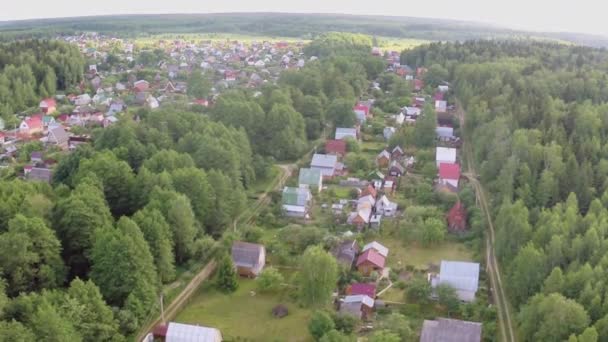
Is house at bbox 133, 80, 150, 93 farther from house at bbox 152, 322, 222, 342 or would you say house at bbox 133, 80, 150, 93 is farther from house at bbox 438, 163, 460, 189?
house at bbox 152, 322, 222, 342

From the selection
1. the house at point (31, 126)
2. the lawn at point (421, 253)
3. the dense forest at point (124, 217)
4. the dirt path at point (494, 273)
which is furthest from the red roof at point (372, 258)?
the house at point (31, 126)

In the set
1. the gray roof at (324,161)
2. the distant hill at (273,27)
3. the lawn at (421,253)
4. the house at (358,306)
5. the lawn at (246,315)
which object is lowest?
the lawn at (246,315)

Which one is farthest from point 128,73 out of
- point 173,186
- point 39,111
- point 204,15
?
point 204,15

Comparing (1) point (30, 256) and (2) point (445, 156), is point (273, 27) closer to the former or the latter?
(2) point (445, 156)

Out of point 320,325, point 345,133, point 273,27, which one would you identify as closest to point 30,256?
point 320,325

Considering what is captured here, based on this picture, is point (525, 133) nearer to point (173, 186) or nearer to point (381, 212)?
point (381, 212)

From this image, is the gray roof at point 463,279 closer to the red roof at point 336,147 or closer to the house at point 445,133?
the red roof at point 336,147
